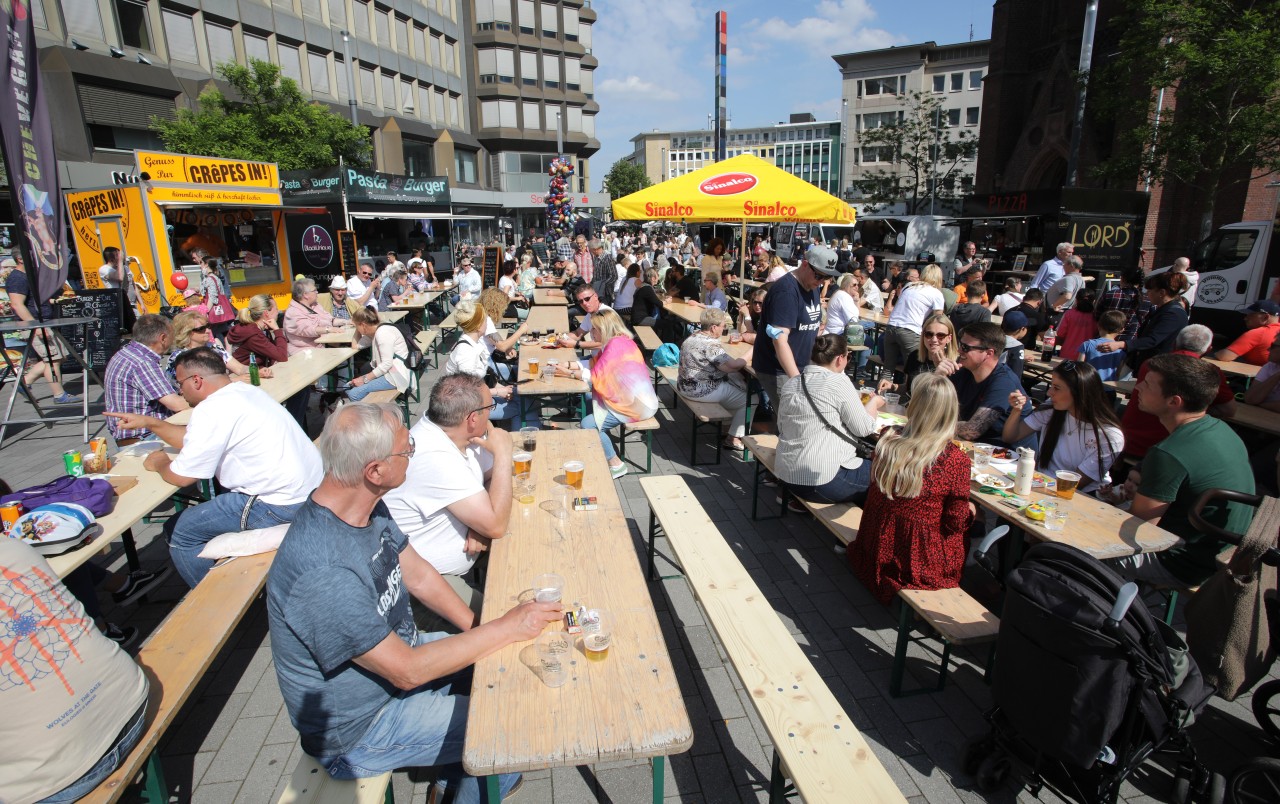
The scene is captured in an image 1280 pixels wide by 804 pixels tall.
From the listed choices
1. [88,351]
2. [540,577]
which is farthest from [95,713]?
[88,351]

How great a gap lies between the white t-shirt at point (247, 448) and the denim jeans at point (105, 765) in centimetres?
153

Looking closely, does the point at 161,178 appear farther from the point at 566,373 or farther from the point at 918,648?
the point at 918,648

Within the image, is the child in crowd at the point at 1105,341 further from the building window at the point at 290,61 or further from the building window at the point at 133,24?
the building window at the point at 290,61

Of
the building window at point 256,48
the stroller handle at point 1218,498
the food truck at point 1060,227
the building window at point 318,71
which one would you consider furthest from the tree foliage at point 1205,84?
the building window at point 318,71

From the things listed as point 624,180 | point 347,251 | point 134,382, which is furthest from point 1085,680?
point 624,180

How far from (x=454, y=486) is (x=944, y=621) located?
2.40 m

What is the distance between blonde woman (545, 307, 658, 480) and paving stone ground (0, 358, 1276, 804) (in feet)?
4.85

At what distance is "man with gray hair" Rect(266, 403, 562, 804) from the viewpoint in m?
1.95

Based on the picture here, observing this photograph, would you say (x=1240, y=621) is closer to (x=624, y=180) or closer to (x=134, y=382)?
(x=134, y=382)

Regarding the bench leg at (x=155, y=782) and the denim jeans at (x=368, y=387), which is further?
the denim jeans at (x=368, y=387)

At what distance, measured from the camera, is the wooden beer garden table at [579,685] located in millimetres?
1878

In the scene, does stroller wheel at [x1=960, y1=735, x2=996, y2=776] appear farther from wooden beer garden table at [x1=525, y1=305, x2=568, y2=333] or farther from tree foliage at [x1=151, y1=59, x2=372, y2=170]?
tree foliage at [x1=151, y1=59, x2=372, y2=170]

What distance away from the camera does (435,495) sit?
9.98 feet

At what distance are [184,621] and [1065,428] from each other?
16.4 ft
